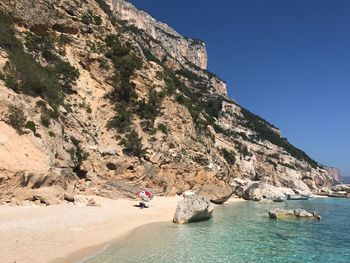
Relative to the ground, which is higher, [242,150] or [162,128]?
[242,150]

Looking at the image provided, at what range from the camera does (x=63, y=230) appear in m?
16.7

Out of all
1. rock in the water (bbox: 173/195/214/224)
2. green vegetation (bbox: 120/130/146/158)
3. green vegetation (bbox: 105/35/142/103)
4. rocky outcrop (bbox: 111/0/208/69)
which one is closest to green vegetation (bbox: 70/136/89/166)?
green vegetation (bbox: 120/130/146/158)

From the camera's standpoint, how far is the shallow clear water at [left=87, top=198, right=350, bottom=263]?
49.7 feet

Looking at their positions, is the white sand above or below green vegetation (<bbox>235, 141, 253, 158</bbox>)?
below

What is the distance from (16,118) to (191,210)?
12.8 m

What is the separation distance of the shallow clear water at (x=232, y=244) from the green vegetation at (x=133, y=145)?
1616cm

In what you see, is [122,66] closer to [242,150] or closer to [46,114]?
[46,114]

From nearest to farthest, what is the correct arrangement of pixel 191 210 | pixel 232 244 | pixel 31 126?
1. pixel 232 244
2. pixel 191 210
3. pixel 31 126

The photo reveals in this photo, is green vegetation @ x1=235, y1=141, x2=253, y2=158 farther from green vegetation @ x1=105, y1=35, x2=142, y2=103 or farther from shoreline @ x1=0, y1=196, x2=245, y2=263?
shoreline @ x1=0, y1=196, x2=245, y2=263

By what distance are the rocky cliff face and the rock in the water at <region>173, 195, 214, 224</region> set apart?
7.86m

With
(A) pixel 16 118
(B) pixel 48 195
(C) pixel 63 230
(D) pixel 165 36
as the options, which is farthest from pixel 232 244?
(D) pixel 165 36

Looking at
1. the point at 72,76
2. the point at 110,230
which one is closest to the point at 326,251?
the point at 110,230

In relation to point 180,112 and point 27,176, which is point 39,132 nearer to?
point 27,176

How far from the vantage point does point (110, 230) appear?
1970cm
